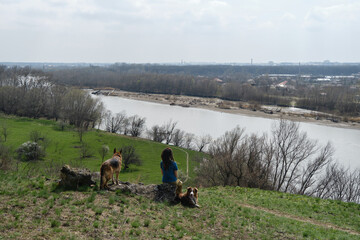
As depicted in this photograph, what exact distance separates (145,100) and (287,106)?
43.2 metres

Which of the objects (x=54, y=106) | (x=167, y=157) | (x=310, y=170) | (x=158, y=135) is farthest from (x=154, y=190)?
(x=54, y=106)

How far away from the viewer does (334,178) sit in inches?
1056

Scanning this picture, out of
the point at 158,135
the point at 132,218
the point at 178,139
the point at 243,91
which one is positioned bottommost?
the point at 178,139

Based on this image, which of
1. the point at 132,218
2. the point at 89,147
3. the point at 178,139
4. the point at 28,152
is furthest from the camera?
the point at 178,139

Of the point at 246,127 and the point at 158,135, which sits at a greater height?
the point at 246,127

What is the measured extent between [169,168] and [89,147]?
29665mm

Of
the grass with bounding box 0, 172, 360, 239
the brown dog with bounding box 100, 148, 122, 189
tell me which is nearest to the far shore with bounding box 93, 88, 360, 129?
the grass with bounding box 0, 172, 360, 239

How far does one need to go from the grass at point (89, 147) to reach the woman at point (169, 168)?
18.6 m

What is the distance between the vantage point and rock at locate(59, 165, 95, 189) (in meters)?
8.69

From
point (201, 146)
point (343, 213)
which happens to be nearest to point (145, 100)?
point (201, 146)

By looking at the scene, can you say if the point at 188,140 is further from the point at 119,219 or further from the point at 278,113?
the point at 119,219

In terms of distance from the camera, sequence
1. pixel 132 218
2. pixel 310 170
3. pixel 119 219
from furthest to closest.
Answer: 1. pixel 310 170
2. pixel 132 218
3. pixel 119 219

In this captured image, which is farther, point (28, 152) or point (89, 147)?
point (89, 147)

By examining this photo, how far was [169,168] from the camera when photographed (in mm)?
9188
